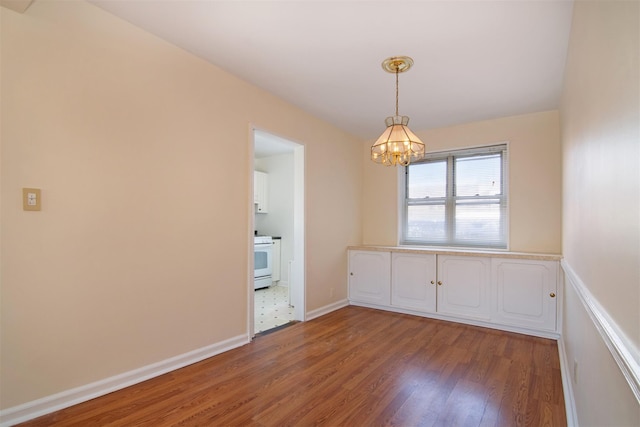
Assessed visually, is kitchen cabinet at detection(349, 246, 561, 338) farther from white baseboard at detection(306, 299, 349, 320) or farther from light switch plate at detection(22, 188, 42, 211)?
light switch plate at detection(22, 188, 42, 211)

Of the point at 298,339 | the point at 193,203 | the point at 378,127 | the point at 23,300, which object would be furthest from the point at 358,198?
the point at 23,300

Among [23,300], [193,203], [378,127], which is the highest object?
[378,127]

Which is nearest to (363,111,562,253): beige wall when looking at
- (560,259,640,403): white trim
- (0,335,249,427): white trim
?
(560,259,640,403): white trim

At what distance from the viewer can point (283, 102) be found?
12.0 feet

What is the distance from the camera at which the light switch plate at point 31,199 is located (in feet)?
6.16

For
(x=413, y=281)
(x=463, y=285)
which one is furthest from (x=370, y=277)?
(x=463, y=285)

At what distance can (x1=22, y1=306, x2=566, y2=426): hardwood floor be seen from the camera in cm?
197

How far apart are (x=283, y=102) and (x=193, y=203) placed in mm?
1617

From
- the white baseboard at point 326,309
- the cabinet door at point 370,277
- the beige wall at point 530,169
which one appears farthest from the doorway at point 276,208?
the beige wall at point 530,169

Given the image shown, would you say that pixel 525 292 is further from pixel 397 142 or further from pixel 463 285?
pixel 397 142

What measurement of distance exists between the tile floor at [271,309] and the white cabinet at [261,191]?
1548 millimetres

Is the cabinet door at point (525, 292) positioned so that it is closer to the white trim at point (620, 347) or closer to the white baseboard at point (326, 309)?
the white baseboard at point (326, 309)

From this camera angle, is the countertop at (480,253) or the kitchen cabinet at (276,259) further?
the kitchen cabinet at (276,259)

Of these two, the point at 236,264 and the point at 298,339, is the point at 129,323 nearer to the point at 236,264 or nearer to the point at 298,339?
the point at 236,264
